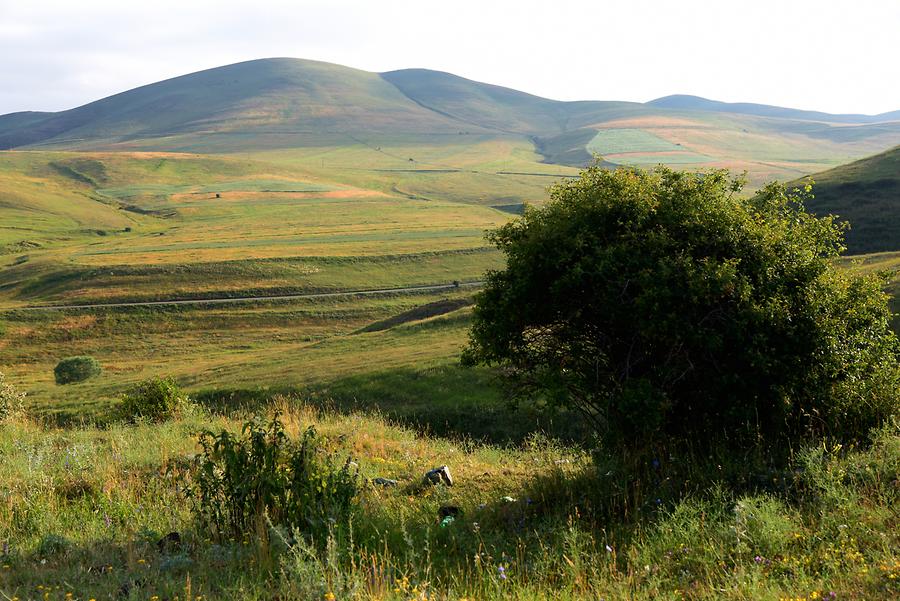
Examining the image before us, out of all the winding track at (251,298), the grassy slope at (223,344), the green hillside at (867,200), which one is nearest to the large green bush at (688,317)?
the grassy slope at (223,344)

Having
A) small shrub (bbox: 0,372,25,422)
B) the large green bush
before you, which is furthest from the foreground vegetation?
small shrub (bbox: 0,372,25,422)

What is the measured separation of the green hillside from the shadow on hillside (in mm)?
57950

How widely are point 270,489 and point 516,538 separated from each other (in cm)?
310

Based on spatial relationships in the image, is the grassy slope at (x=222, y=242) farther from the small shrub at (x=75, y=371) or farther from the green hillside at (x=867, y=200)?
the green hillside at (x=867, y=200)

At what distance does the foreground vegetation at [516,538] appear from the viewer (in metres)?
6.85

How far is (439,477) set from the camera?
11.5 meters

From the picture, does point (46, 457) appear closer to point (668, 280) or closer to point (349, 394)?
point (668, 280)

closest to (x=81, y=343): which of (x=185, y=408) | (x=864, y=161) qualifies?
(x=185, y=408)

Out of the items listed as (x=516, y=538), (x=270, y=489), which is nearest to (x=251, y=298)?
(x=270, y=489)

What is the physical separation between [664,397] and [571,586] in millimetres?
4263

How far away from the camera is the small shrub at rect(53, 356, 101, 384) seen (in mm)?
57375

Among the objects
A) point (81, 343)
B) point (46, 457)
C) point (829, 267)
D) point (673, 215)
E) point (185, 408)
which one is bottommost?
point (81, 343)

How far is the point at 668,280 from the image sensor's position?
10.7 meters

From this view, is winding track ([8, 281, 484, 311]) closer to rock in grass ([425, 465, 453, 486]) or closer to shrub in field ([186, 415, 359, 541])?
rock in grass ([425, 465, 453, 486])
